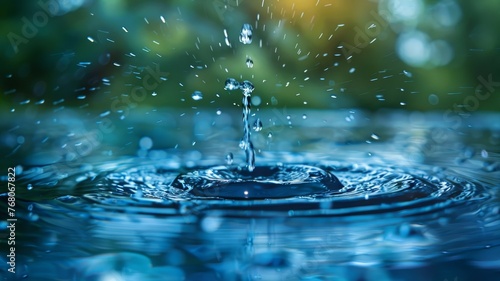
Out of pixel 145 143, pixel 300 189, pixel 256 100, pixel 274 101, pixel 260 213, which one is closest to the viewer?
pixel 260 213

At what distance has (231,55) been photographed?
524cm

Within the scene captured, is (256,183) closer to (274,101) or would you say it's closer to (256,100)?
(256,100)

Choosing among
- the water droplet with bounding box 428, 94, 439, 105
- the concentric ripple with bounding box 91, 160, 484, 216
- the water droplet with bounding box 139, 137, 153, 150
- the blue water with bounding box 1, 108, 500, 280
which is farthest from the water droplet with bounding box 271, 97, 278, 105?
the concentric ripple with bounding box 91, 160, 484, 216

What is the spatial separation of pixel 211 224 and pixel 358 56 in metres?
4.25

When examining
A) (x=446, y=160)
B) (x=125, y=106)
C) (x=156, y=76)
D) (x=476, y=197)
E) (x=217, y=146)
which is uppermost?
(x=156, y=76)

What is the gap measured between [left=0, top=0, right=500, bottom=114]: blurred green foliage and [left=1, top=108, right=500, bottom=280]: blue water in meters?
2.78

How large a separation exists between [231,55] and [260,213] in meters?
4.05

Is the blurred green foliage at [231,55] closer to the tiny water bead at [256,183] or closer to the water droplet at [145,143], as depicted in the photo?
the water droplet at [145,143]

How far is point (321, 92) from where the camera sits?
200 inches

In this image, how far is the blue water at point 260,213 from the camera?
91cm

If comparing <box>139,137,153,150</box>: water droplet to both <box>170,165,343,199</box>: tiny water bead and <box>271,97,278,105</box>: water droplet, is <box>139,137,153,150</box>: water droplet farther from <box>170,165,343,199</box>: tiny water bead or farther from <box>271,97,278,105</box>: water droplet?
<box>271,97,278,105</box>: water droplet

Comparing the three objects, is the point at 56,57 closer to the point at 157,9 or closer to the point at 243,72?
the point at 157,9

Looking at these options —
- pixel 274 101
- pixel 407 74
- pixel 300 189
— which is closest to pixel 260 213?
pixel 300 189

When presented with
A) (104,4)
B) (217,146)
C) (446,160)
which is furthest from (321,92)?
(446,160)
